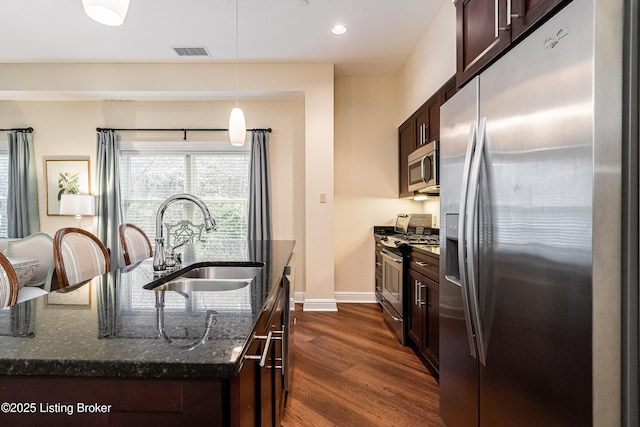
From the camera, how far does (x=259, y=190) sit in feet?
14.0

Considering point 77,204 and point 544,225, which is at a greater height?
point 77,204

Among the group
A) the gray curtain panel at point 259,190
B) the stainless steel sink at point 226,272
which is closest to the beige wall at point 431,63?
the gray curtain panel at point 259,190

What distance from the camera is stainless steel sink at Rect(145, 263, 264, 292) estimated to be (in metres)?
1.61

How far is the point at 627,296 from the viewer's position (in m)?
0.79

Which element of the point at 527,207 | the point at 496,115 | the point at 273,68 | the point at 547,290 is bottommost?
the point at 547,290

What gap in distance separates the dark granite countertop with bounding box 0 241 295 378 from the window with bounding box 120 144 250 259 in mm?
3352

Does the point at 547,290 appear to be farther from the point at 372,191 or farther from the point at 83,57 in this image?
the point at 83,57

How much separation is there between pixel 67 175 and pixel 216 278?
3.91 metres

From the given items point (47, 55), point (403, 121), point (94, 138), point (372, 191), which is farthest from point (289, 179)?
point (47, 55)

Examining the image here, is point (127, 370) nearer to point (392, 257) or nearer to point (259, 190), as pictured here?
point (392, 257)

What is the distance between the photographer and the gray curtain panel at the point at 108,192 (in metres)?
4.27

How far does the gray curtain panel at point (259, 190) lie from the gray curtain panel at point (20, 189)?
287 cm

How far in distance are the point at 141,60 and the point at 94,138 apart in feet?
4.57

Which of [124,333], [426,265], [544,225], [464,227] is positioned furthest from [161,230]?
[426,265]
